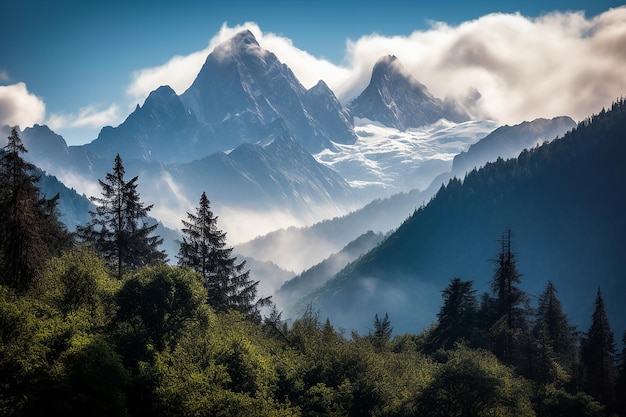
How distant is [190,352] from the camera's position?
58.5 metres

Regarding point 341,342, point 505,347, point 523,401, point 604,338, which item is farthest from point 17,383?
point 604,338

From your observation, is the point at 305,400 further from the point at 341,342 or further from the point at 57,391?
the point at 57,391

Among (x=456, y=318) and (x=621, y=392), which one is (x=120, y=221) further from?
(x=621, y=392)

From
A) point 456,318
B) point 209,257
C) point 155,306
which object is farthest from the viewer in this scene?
point 456,318

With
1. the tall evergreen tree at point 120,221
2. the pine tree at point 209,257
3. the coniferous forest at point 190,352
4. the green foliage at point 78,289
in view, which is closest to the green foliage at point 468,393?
the coniferous forest at point 190,352

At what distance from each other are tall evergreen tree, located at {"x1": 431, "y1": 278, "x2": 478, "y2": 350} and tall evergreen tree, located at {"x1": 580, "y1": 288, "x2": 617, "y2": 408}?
2299 centimetres

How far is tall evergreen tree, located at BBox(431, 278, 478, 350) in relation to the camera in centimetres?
9881

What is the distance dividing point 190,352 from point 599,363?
55582mm

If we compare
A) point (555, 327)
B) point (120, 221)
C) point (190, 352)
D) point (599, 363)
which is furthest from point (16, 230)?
point (555, 327)

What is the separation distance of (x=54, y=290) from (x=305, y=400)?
30.9m

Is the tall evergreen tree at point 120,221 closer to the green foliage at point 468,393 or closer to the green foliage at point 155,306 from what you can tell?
the green foliage at point 155,306

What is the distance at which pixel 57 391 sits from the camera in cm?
4731

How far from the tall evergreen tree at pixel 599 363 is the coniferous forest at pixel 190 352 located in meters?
0.17

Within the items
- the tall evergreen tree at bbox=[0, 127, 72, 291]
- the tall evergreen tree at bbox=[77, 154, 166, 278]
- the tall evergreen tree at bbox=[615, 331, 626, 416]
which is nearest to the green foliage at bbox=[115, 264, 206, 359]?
the tall evergreen tree at bbox=[0, 127, 72, 291]
